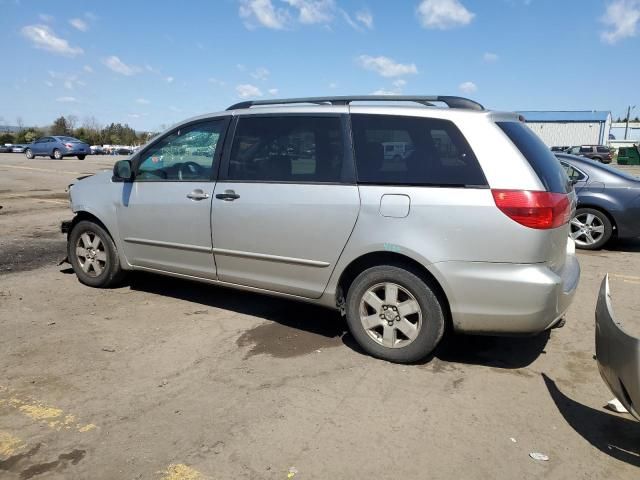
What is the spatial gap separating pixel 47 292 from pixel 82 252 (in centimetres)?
54

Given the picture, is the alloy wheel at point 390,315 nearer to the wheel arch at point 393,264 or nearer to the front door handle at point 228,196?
the wheel arch at point 393,264

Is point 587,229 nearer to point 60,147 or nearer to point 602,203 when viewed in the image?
point 602,203

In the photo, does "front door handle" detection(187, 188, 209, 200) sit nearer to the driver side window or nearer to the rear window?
the driver side window

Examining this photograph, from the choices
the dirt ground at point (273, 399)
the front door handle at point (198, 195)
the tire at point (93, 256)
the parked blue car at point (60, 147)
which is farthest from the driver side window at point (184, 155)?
the parked blue car at point (60, 147)

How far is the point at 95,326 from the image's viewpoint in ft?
15.0

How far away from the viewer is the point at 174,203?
4.79 m

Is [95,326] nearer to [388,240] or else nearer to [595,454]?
[388,240]

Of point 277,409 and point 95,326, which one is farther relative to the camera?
point 95,326

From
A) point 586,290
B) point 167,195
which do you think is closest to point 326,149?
point 167,195

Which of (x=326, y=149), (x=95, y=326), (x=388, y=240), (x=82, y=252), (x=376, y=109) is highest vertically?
(x=376, y=109)

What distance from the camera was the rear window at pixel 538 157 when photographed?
3558 mm

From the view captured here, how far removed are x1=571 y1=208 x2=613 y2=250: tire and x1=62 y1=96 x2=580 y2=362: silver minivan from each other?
14.8 ft

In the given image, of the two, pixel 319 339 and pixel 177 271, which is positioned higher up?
pixel 177 271

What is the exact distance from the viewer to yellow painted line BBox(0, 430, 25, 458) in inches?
109
